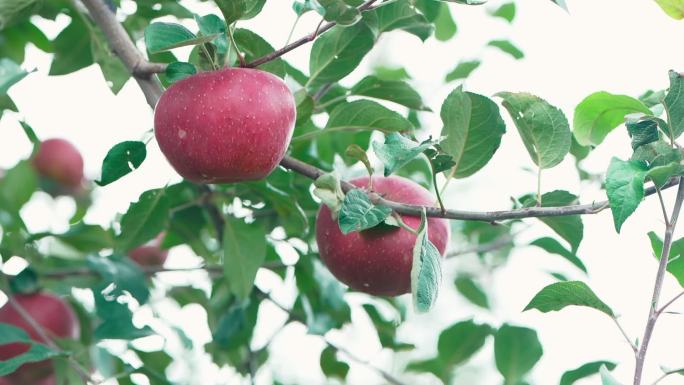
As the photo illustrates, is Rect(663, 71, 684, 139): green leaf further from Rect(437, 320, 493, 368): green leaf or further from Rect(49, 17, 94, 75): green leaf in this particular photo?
Rect(49, 17, 94, 75): green leaf

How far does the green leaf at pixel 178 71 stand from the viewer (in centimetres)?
87

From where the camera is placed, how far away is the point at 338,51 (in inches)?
40.3

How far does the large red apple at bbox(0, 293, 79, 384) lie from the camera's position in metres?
1.39

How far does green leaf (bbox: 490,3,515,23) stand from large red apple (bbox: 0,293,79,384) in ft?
3.13

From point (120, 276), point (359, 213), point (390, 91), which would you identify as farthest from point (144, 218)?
point (359, 213)

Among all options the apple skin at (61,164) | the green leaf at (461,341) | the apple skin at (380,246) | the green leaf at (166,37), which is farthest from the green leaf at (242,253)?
the apple skin at (61,164)

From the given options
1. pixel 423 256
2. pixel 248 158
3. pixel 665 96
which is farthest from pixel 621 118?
pixel 248 158

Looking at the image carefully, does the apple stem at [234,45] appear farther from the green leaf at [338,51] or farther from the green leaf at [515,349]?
the green leaf at [515,349]

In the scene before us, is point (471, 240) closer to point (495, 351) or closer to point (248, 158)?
point (495, 351)

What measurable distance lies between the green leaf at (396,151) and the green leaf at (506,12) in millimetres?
974

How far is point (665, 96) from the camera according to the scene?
0.84 metres

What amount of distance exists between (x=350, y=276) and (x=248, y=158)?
0.20 metres

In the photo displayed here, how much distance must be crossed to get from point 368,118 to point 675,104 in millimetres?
353

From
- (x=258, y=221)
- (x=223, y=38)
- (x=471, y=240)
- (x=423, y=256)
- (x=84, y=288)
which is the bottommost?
(x=84, y=288)
